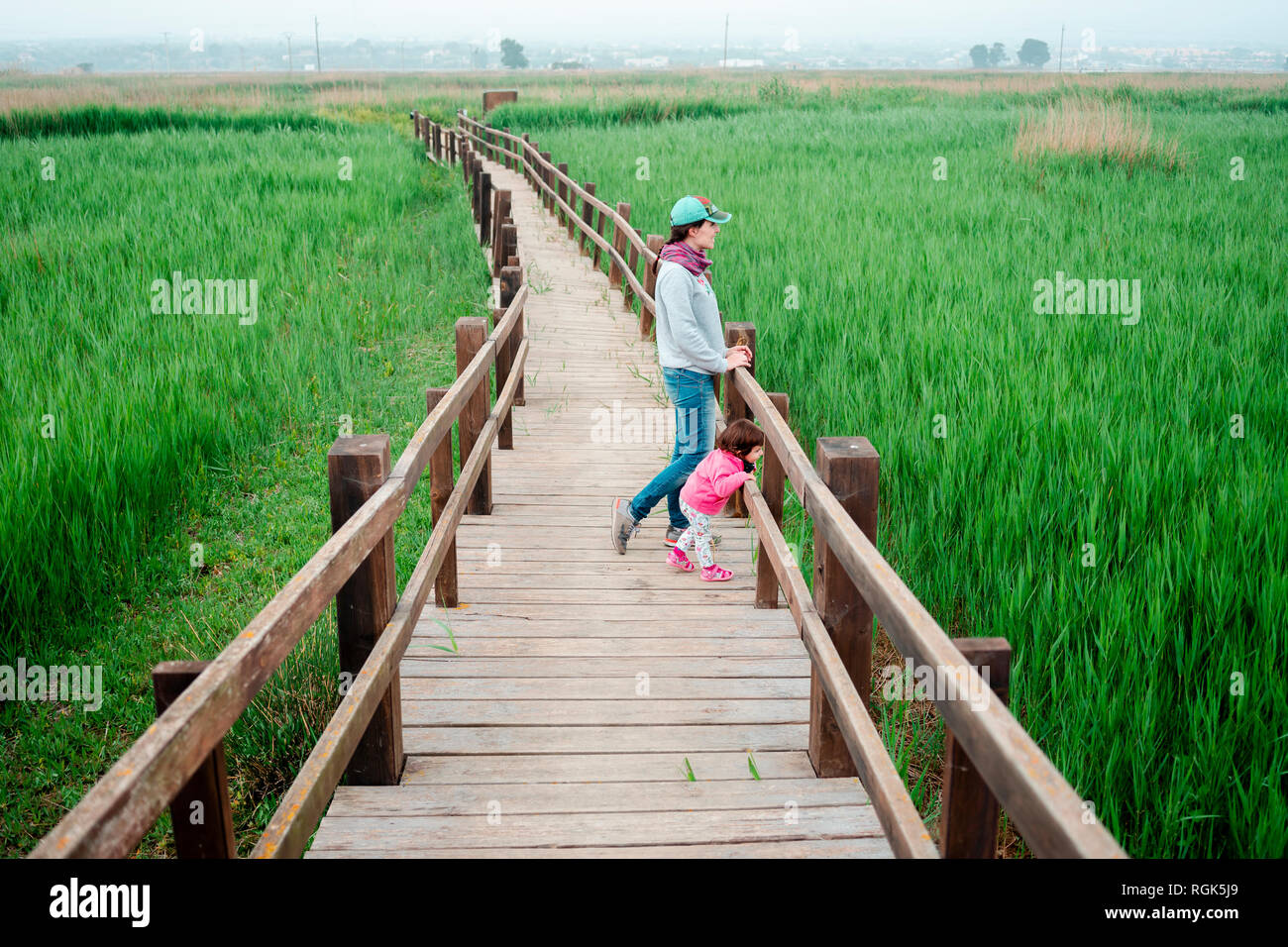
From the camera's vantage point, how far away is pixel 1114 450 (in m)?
4.63

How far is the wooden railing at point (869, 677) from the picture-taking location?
1549 mm

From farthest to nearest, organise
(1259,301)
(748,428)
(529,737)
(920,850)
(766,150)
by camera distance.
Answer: (766,150) < (1259,301) < (748,428) < (529,737) < (920,850)

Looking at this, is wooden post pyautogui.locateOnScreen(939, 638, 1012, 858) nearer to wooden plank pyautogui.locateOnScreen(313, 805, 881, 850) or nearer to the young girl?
wooden plank pyautogui.locateOnScreen(313, 805, 881, 850)

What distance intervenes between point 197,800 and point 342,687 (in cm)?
102

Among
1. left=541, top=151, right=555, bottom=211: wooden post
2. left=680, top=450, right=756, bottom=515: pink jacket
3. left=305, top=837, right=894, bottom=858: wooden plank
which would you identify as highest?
left=541, top=151, right=555, bottom=211: wooden post

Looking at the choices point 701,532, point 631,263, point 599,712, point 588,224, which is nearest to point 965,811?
point 599,712

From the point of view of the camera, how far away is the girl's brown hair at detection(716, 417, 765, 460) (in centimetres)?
446

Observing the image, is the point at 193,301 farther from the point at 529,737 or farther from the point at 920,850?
the point at 920,850

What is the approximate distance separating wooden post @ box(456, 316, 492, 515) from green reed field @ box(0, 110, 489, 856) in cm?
44

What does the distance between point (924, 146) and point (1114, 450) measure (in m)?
17.2

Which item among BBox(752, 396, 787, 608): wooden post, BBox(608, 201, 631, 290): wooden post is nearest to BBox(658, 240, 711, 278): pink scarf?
BBox(752, 396, 787, 608): wooden post

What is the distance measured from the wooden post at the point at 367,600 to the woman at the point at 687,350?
6.46 ft

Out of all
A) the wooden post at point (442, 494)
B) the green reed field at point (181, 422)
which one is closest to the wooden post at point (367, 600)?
the green reed field at point (181, 422)
